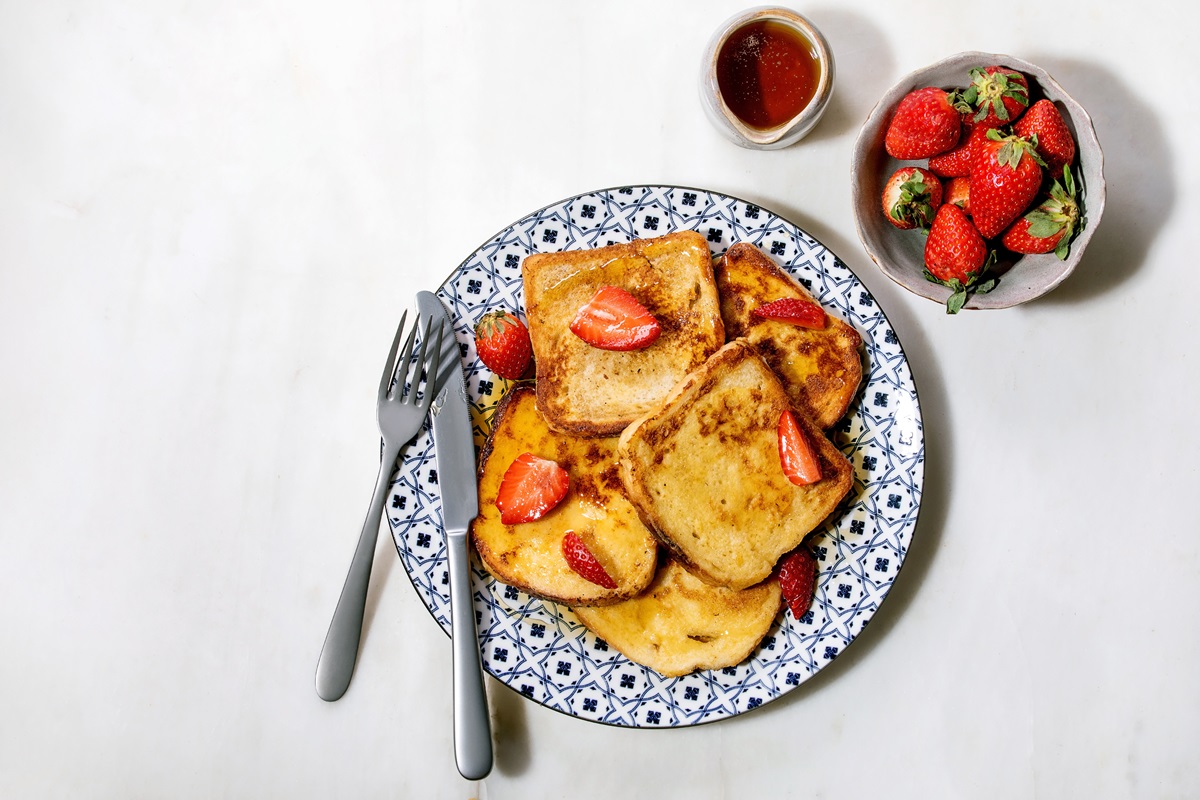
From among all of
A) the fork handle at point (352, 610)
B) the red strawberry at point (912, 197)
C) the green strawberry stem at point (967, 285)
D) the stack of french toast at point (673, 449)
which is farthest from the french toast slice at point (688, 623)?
the red strawberry at point (912, 197)

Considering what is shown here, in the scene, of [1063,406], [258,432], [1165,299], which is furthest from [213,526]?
[1165,299]

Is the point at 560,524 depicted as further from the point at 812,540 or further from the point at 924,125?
the point at 924,125

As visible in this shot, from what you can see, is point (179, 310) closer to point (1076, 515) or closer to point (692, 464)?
point (692, 464)

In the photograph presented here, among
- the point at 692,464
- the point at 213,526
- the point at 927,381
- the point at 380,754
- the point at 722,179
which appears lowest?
the point at 380,754

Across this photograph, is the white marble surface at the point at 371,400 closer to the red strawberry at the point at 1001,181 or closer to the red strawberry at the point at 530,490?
the red strawberry at the point at 1001,181

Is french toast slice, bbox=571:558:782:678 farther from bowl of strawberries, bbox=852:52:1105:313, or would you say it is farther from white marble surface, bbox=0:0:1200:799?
bowl of strawberries, bbox=852:52:1105:313

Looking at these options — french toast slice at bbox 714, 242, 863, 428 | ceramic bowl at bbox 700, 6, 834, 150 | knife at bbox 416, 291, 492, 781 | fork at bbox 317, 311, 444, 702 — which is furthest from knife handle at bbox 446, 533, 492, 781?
ceramic bowl at bbox 700, 6, 834, 150
